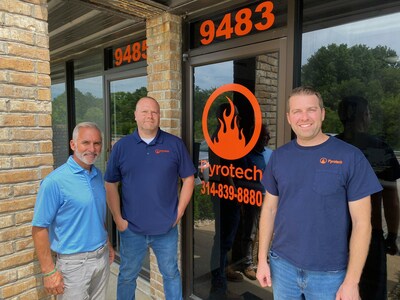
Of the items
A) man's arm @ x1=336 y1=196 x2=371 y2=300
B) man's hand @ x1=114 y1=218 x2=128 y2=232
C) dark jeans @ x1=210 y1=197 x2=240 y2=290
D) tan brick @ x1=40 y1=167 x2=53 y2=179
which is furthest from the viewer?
dark jeans @ x1=210 y1=197 x2=240 y2=290

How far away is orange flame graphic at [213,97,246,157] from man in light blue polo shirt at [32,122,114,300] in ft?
3.37

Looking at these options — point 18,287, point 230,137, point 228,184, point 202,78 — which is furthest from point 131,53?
point 18,287

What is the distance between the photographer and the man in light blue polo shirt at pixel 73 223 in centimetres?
173

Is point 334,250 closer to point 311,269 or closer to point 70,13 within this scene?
point 311,269

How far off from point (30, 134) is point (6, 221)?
53cm

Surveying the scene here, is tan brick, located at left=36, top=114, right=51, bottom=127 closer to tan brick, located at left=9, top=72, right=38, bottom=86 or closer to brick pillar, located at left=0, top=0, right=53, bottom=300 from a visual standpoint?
brick pillar, located at left=0, top=0, right=53, bottom=300

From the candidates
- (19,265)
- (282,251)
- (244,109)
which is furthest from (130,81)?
(282,251)

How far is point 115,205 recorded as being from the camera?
8.04 feet

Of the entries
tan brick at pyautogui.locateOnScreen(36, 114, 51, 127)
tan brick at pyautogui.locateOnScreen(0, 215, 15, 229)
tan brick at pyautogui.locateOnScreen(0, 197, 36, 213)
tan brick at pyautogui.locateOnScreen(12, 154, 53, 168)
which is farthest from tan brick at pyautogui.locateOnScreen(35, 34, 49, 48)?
tan brick at pyautogui.locateOnScreen(0, 215, 15, 229)

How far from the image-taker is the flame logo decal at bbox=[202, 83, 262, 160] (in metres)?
2.32

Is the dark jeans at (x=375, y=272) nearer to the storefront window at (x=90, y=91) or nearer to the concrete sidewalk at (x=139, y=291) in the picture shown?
the concrete sidewalk at (x=139, y=291)

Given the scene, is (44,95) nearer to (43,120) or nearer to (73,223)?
(43,120)

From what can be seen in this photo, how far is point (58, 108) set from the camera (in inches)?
204

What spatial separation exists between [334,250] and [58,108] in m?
4.98
